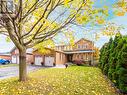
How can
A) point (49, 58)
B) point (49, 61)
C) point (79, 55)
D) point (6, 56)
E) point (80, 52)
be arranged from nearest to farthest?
1. point (49, 61)
2. point (49, 58)
3. point (80, 52)
4. point (79, 55)
5. point (6, 56)

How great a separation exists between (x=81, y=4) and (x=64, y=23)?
3.03m

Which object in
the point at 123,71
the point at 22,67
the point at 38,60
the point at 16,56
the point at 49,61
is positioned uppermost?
the point at 16,56

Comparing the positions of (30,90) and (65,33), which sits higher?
(65,33)

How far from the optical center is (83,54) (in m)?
65.1

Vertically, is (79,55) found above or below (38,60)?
above

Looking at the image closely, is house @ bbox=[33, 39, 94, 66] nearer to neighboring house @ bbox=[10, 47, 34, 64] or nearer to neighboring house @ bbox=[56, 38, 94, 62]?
neighboring house @ bbox=[56, 38, 94, 62]

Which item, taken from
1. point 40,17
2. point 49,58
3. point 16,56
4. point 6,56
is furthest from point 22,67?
point 6,56

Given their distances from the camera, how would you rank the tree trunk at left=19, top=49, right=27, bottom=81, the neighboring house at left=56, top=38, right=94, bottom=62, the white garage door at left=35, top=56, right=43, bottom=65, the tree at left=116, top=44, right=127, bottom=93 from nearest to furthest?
the tree at left=116, top=44, right=127, bottom=93
the tree trunk at left=19, top=49, right=27, bottom=81
the neighboring house at left=56, top=38, right=94, bottom=62
the white garage door at left=35, top=56, right=43, bottom=65

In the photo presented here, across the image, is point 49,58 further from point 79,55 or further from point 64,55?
point 79,55

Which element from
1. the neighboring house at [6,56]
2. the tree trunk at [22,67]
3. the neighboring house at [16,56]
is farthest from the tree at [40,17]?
the neighboring house at [6,56]

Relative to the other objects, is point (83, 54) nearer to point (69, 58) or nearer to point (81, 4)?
point (69, 58)

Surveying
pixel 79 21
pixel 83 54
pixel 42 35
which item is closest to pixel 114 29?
pixel 79 21

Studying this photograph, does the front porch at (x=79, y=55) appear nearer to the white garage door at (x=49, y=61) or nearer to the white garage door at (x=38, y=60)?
the white garage door at (x=49, y=61)

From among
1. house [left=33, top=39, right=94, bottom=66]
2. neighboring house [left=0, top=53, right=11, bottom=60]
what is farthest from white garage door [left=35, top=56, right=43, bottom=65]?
neighboring house [left=0, top=53, right=11, bottom=60]
